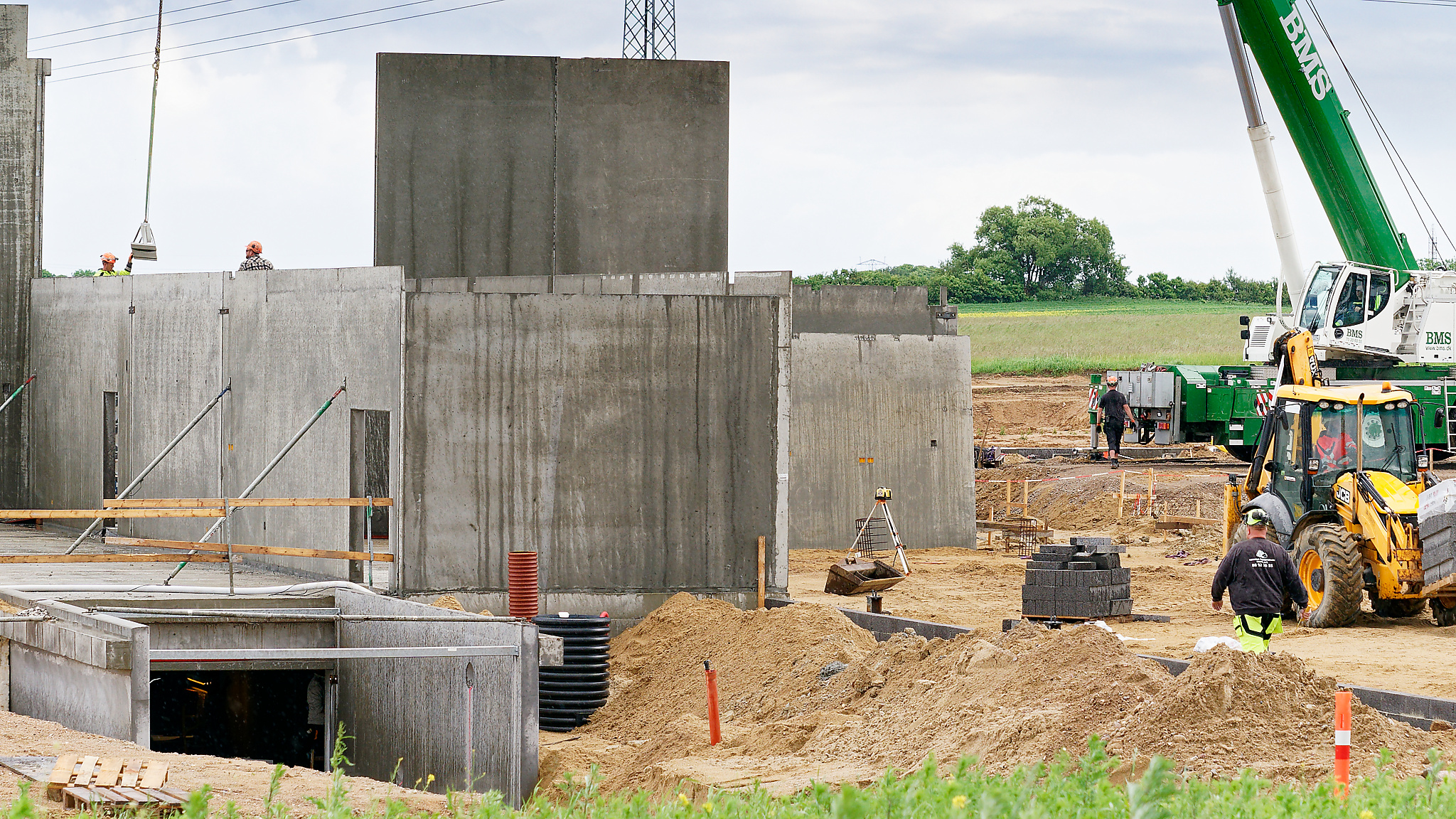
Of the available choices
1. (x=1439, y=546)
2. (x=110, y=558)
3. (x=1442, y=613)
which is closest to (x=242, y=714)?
(x=110, y=558)

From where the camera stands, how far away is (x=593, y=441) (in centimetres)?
1440

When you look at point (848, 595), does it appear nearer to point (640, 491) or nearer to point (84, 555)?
point (640, 491)

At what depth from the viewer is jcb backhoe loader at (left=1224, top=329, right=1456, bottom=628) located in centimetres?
1396

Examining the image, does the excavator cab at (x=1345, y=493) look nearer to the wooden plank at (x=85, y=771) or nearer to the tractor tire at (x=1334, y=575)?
the tractor tire at (x=1334, y=575)

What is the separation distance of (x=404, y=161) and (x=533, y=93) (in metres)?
1.54

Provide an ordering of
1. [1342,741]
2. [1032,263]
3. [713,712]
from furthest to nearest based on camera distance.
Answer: [1032,263], [713,712], [1342,741]

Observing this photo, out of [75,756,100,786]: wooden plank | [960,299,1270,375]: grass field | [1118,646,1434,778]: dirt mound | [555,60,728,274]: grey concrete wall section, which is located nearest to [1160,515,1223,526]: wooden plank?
[555,60,728,274]: grey concrete wall section

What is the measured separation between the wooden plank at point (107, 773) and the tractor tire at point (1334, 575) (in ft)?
34.0

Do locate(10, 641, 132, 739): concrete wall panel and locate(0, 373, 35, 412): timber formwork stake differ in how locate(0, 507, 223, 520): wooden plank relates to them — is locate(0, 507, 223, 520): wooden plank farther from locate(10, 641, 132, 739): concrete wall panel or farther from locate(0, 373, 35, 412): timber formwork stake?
locate(0, 373, 35, 412): timber formwork stake

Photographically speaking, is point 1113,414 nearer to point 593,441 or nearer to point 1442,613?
point 1442,613

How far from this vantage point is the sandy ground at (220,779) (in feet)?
23.8

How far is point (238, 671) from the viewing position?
44.1 ft

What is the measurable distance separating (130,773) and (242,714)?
6.06m

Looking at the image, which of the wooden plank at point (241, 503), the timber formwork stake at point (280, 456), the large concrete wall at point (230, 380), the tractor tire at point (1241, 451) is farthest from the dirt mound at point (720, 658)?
the tractor tire at point (1241, 451)
